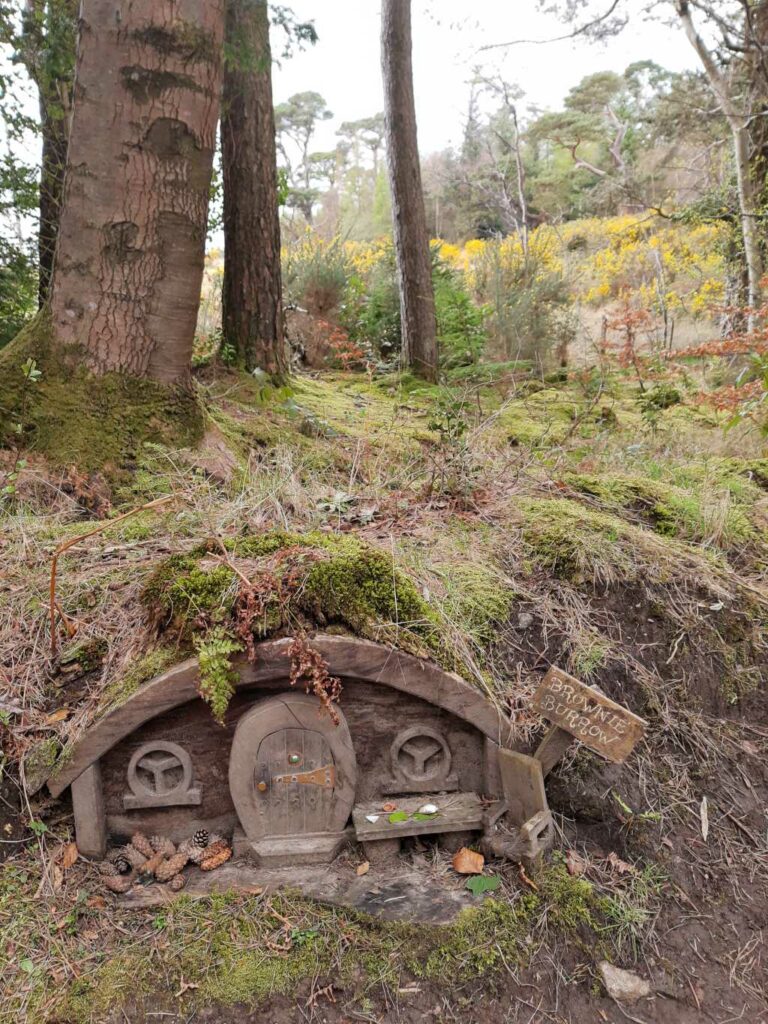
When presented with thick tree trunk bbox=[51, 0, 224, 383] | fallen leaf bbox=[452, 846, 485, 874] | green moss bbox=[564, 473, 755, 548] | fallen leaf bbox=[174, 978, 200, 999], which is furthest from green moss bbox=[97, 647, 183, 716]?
green moss bbox=[564, 473, 755, 548]

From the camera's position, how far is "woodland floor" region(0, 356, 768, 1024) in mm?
1821

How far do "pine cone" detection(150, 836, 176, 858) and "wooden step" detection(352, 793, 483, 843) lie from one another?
61cm

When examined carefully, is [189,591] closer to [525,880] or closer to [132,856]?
[132,856]

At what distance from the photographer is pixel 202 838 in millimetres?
2168

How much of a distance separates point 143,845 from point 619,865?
1.60 meters

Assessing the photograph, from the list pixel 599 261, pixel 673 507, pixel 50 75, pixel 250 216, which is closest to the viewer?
pixel 673 507

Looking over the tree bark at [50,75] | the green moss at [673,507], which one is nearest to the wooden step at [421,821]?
the green moss at [673,507]

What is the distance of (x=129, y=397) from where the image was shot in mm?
3441

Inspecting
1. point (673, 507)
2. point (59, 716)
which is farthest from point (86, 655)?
point (673, 507)

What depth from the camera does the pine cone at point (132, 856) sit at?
2.08 metres

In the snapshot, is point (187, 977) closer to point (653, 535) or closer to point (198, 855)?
point (198, 855)

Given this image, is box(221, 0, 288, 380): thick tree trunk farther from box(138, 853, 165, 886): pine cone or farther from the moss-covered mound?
box(138, 853, 165, 886): pine cone

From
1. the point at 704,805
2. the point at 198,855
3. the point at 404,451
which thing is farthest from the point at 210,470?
the point at 704,805

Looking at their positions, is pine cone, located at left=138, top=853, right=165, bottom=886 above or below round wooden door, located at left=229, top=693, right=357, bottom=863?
below
